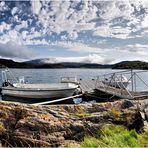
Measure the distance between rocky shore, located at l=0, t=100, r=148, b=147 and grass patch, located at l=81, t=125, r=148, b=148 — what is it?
30 centimetres

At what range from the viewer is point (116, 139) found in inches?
220

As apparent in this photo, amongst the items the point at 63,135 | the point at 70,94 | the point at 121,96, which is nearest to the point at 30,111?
the point at 63,135

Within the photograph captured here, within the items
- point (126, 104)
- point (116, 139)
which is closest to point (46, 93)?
point (126, 104)

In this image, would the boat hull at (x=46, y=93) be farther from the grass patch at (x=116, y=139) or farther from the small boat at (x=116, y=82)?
the grass patch at (x=116, y=139)

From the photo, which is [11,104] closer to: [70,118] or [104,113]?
[70,118]

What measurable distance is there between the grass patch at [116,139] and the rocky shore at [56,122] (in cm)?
30

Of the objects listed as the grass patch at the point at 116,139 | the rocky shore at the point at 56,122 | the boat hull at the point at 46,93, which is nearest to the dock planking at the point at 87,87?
the boat hull at the point at 46,93

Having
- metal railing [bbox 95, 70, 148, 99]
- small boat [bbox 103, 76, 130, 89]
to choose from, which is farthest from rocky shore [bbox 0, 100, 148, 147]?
small boat [bbox 103, 76, 130, 89]

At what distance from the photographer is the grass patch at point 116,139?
5.31 m

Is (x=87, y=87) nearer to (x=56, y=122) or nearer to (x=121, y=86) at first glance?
(x=121, y=86)

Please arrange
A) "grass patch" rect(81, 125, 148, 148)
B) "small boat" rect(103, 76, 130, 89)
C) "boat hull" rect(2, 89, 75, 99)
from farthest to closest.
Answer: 1. "boat hull" rect(2, 89, 75, 99)
2. "small boat" rect(103, 76, 130, 89)
3. "grass patch" rect(81, 125, 148, 148)

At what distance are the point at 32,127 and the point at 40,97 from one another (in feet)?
58.0

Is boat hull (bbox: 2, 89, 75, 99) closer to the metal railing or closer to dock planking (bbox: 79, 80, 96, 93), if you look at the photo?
dock planking (bbox: 79, 80, 96, 93)

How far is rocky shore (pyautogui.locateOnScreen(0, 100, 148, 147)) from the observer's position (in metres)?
6.38
